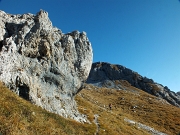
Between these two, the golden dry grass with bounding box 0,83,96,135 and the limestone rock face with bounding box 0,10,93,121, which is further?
the limestone rock face with bounding box 0,10,93,121

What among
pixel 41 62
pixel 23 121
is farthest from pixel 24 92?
pixel 23 121

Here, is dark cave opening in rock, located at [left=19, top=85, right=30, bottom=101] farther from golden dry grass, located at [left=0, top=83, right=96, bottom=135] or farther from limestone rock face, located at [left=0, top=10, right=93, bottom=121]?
golden dry grass, located at [left=0, top=83, right=96, bottom=135]

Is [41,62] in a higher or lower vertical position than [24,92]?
higher

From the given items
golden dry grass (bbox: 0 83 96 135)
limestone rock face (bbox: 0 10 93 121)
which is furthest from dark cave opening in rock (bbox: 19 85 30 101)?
golden dry grass (bbox: 0 83 96 135)

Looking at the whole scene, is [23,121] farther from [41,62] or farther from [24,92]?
[41,62]

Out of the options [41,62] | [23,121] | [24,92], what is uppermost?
[41,62]

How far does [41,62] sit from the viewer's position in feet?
95.7

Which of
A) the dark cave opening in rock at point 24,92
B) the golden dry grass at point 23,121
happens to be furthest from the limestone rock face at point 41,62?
the golden dry grass at point 23,121

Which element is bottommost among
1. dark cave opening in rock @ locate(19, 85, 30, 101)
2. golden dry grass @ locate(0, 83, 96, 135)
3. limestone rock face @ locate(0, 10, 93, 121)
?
golden dry grass @ locate(0, 83, 96, 135)

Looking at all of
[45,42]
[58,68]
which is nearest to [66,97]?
[58,68]

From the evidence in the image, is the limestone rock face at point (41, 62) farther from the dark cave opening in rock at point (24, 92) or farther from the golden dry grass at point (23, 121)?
the golden dry grass at point (23, 121)

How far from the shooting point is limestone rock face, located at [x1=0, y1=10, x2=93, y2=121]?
2394cm

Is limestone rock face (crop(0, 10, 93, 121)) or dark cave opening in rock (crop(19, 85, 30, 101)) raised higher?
limestone rock face (crop(0, 10, 93, 121))

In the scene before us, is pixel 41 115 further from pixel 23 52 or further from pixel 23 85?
pixel 23 52
